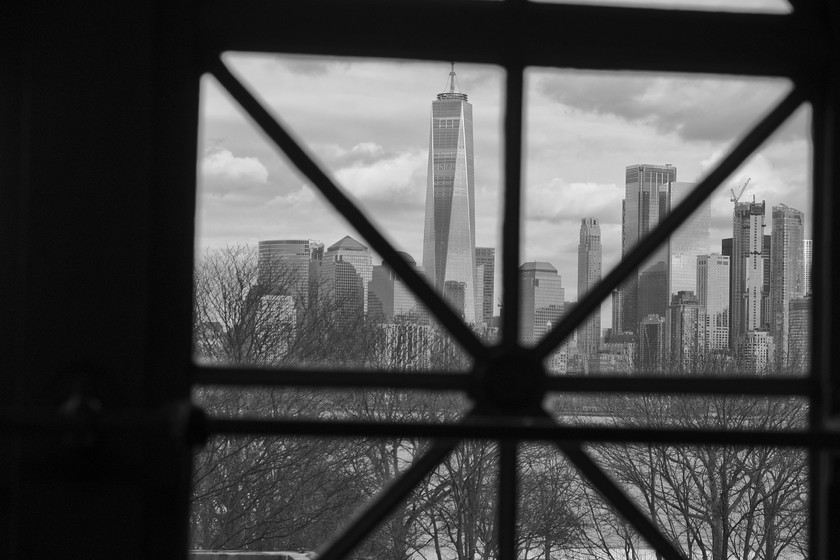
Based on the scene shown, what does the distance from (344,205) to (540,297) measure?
18037 millimetres

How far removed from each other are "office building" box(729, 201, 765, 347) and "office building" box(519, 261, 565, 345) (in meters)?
3.60

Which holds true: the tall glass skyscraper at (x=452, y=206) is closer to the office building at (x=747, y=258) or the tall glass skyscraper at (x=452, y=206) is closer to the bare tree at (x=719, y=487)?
the bare tree at (x=719, y=487)

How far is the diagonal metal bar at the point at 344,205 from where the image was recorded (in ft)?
8.89

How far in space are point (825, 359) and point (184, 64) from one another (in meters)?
1.92

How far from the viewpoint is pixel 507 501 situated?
107 inches

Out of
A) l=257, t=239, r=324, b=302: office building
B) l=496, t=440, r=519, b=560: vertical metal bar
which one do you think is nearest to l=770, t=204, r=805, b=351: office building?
l=257, t=239, r=324, b=302: office building

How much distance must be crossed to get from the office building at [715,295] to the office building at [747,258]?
179mm

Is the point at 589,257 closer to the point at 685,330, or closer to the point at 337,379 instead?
the point at 685,330

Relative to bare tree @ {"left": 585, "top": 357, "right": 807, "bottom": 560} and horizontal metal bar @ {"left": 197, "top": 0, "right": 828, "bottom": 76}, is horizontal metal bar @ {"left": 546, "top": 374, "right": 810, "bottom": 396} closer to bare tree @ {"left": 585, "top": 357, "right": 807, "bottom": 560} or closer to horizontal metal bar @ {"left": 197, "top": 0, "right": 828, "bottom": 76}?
horizontal metal bar @ {"left": 197, "top": 0, "right": 828, "bottom": 76}

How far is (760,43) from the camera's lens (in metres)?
2.73

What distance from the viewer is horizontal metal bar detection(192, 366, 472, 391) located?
8.89ft

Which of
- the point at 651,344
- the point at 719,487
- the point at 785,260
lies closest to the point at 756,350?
the point at 651,344

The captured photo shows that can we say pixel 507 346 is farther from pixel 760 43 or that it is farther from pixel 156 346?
pixel 760 43

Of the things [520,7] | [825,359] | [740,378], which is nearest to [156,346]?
[520,7]
